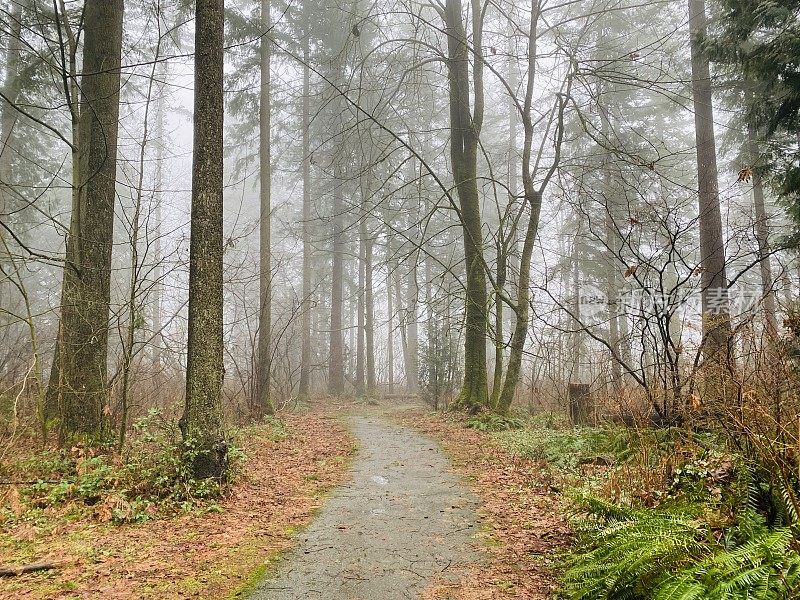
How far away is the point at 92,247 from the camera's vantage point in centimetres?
705

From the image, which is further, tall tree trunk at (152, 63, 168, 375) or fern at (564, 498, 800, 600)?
tall tree trunk at (152, 63, 168, 375)

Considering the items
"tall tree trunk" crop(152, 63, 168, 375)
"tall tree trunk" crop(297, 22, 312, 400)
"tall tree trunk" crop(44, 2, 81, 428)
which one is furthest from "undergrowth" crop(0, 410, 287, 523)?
"tall tree trunk" crop(297, 22, 312, 400)

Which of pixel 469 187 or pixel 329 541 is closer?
pixel 329 541

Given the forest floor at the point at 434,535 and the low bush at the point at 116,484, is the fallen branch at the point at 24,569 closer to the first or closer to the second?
the low bush at the point at 116,484

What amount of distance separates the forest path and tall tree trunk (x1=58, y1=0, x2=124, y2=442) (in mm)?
3596

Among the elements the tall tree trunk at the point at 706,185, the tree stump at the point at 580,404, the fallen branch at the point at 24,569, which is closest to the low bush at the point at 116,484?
the fallen branch at the point at 24,569

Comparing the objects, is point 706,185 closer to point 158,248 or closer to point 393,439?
point 393,439

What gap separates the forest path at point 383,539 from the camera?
347cm

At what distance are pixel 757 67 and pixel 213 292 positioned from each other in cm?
868

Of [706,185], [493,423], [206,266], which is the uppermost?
[706,185]

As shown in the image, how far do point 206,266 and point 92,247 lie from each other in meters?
2.40

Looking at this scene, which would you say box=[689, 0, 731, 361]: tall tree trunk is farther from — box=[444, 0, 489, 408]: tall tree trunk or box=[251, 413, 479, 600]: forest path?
box=[251, 413, 479, 600]: forest path

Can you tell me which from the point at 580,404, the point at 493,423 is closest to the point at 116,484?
the point at 493,423

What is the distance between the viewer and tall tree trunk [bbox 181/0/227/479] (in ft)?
18.6
